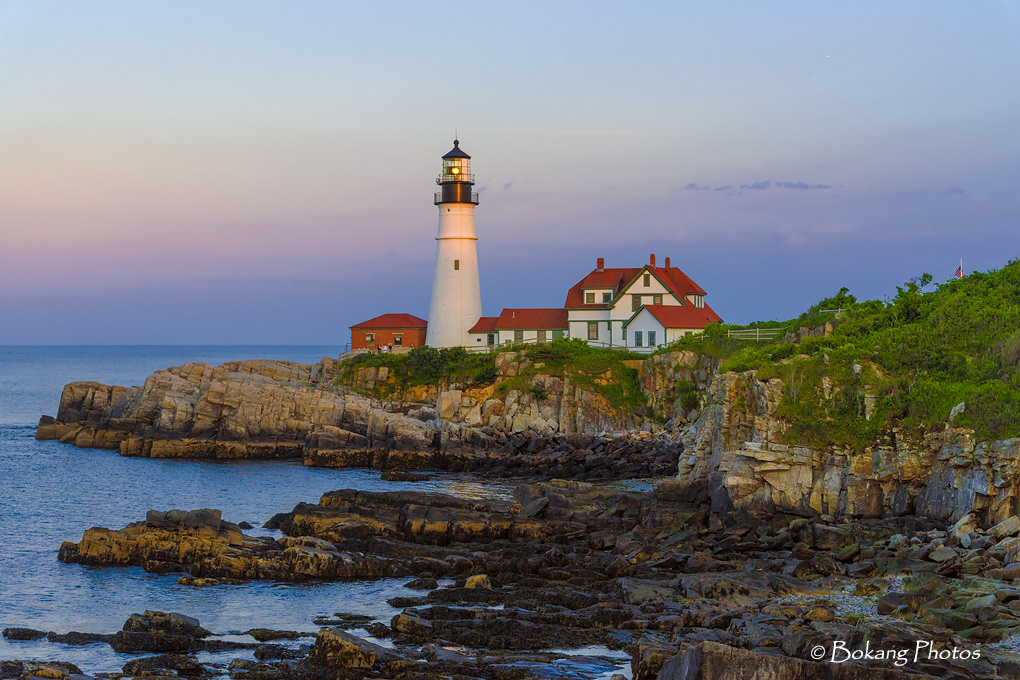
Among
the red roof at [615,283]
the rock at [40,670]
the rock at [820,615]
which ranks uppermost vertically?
the red roof at [615,283]

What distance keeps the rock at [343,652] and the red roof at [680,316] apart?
3906cm

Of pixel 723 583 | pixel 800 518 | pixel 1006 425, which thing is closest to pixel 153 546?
pixel 723 583

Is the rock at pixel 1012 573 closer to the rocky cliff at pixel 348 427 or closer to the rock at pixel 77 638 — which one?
the rock at pixel 77 638

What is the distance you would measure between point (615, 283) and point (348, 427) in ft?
64.6

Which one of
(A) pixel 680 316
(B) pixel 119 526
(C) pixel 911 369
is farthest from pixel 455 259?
(C) pixel 911 369

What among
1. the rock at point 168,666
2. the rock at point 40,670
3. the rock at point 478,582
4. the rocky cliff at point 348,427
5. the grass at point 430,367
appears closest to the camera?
the rock at point 40,670

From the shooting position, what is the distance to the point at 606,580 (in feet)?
63.2

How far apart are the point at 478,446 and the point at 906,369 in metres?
21.1

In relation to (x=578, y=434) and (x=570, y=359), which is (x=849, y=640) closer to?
(x=578, y=434)

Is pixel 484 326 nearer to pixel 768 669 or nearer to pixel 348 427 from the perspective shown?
pixel 348 427

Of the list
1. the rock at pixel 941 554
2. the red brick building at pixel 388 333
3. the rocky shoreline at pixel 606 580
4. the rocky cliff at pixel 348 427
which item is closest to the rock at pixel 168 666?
the rocky shoreline at pixel 606 580

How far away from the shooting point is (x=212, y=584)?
19703mm

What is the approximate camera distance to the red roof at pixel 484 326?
186ft

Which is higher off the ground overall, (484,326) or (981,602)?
(484,326)
